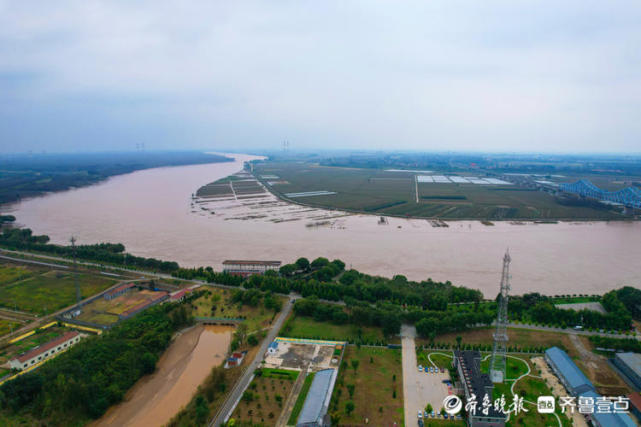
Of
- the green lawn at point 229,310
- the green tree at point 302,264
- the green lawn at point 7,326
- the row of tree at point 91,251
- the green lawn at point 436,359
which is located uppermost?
the row of tree at point 91,251

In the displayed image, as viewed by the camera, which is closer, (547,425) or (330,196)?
(547,425)

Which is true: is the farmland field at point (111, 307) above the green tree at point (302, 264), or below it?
below

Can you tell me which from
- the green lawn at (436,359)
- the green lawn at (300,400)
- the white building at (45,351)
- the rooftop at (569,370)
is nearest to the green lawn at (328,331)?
the green lawn at (436,359)

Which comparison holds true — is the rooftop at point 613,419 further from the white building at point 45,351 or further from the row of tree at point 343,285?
the white building at point 45,351

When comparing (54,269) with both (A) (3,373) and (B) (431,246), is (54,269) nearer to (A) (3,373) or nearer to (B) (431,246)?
(A) (3,373)

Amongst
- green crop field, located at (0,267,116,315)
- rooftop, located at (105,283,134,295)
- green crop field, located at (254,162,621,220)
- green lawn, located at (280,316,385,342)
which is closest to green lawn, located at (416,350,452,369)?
green lawn, located at (280,316,385,342)

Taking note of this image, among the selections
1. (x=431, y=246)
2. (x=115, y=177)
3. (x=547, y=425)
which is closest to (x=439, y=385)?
(x=547, y=425)
